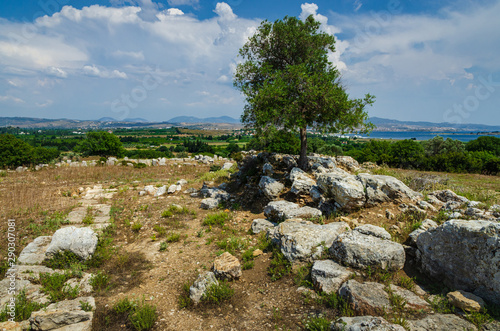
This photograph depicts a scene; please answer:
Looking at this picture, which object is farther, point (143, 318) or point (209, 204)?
point (209, 204)

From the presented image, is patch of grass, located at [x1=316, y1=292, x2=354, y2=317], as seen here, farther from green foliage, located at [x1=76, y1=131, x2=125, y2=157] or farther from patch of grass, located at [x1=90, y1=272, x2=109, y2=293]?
A: green foliage, located at [x1=76, y1=131, x2=125, y2=157]

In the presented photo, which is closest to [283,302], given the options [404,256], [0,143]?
[404,256]

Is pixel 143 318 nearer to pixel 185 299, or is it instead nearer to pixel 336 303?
pixel 185 299

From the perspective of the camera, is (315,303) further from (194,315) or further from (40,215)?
(40,215)

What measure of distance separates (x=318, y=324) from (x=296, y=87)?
11.7 m

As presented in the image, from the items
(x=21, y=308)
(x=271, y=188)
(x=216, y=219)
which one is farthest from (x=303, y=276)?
(x=21, y=308)

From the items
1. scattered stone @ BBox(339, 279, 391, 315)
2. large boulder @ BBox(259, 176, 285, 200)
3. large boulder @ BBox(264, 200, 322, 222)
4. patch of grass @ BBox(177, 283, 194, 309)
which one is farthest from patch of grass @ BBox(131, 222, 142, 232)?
scattered stone @ BBox(339, 279, 391, 315)

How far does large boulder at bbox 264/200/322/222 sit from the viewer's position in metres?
11.0

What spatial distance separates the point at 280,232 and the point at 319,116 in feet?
29.2

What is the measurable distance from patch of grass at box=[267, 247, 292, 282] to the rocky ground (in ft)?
0.13

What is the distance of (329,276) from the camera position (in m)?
6.61

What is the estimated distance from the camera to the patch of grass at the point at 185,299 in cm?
670

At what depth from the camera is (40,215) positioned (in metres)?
12.6

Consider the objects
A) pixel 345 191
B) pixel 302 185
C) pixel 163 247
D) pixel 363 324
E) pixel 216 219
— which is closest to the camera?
pixel 363 324
